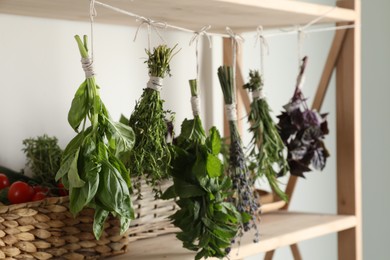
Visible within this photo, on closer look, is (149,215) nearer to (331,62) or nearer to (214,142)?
(214,142)

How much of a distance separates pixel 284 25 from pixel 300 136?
287 millimetres

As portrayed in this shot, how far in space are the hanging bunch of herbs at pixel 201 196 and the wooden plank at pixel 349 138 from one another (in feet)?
1.84

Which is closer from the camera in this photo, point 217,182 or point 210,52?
point 217,182

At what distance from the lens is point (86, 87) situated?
1.17 metres

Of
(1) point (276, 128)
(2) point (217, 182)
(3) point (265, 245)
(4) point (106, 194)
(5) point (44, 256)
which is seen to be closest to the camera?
(4) point (106, 194)

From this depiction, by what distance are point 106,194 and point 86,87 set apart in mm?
166

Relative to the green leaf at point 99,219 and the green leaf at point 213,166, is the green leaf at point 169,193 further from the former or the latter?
the green leaf at point 99,219

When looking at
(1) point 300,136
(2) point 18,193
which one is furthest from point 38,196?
(1) point 300,136

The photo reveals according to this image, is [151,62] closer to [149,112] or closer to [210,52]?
[149,112]

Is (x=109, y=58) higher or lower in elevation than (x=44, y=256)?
higher

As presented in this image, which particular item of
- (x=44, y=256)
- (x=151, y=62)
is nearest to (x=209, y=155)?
(x=151, y=62)

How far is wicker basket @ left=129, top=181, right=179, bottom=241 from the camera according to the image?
1.45 m

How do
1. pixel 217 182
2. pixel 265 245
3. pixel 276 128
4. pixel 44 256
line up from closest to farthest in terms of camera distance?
1. pixel 44 256
2. pixel 217 182
3. pixel 265 245
4. pixel 276 128

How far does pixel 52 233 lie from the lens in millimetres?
1263
